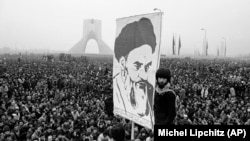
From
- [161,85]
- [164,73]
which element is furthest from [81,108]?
[164,73]

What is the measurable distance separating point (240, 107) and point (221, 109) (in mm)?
675

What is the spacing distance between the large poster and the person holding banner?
17cm

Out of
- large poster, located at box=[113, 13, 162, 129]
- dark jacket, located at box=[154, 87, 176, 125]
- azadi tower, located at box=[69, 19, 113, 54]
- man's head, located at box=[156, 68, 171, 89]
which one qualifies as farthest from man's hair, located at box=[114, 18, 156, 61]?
azadi tower, located at box=[69, 19, 113, 54]

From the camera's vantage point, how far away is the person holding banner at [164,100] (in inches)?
123

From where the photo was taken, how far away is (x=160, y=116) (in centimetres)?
318

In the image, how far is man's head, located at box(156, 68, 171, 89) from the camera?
3111mm

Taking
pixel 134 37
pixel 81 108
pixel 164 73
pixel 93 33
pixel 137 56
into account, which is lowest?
pixel 81 108

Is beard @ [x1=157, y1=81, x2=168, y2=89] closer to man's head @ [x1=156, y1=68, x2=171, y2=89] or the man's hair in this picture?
man's head @ [x1=156, y1=68, x2=171, y2=89]

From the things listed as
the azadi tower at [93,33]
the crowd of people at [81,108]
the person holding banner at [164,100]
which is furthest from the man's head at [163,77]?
the azadi tower at [93,33]

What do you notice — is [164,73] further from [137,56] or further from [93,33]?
[93,33]

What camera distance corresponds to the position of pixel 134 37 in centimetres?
392

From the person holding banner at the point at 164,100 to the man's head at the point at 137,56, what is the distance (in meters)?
0.33

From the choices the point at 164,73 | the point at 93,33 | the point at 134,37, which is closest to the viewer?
the point at 164,73

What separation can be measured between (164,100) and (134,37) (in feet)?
3.50
